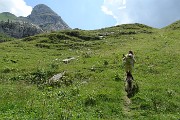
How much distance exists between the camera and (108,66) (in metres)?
44.2

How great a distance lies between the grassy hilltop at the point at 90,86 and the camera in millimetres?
26578

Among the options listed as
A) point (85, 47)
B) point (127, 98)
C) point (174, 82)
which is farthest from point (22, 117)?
point (85, 47)

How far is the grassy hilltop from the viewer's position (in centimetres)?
2658

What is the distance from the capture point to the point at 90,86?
33.5 meters

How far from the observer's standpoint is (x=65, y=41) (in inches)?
2859

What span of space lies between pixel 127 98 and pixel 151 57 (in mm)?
20278

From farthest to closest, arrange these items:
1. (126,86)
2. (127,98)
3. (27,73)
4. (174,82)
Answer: (27,73) < (174,82) < (126,86) < (127,98)

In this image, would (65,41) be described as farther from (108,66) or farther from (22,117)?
(22,117)

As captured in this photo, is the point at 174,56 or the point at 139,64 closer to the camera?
the point at 139,64

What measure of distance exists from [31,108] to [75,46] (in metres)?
42.0

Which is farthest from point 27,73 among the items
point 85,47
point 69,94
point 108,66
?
point 85,47

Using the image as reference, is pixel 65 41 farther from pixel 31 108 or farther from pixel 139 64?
pixel 31 108

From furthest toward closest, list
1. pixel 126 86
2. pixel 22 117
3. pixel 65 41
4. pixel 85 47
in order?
pixel 65 41 < pixel 85 47 < pixel 126 86 < pixel 22 117

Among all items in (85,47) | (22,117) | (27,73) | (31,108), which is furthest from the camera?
(85,47)
